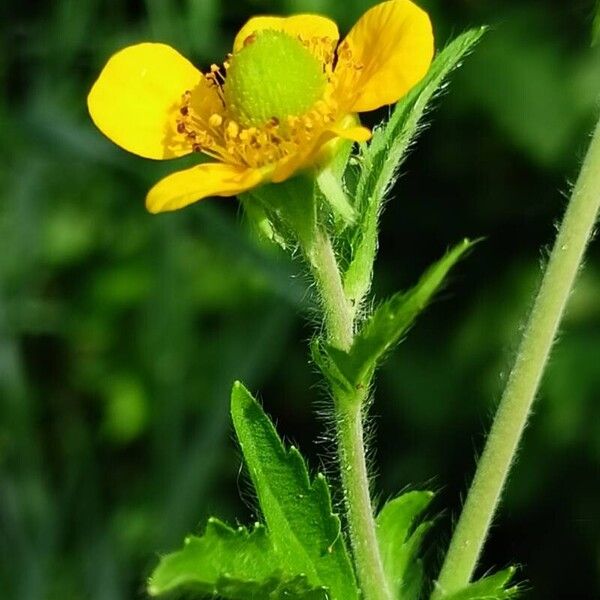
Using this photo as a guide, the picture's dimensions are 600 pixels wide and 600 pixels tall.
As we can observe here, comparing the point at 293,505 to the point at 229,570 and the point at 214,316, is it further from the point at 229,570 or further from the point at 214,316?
the point at 214,316

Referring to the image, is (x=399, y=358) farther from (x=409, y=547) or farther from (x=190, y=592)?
(x=190, y=592)

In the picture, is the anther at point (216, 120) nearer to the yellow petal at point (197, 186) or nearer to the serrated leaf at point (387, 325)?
the yellow petal at point (197, 186)

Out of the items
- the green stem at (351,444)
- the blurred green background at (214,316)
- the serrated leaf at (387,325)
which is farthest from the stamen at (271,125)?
the blurred green background at (214,316)

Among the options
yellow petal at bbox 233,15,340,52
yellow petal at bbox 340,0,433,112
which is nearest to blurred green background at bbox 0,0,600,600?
yellow petal at bbox 233,15,340,52

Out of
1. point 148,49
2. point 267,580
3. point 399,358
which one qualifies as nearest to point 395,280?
point 399,358

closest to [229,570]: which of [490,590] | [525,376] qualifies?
[490,590]

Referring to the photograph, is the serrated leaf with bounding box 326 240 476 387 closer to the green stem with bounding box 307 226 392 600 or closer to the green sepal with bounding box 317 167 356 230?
the green stem with bounding box 307 226 392 600
